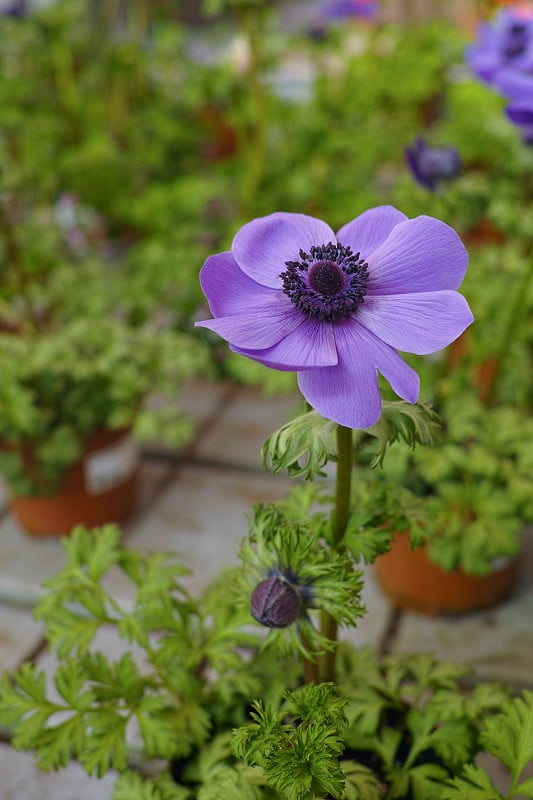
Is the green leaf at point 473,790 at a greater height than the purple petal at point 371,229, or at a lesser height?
lesser

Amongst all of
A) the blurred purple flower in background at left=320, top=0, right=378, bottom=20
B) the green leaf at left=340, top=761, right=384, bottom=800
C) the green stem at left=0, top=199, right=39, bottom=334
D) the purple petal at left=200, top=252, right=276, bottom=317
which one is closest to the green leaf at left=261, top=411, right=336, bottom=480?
the purple petal at left=200, top=252, right=276, bottom=317

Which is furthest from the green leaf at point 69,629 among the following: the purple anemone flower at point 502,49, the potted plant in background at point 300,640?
the purple anemone flower at point 502,49

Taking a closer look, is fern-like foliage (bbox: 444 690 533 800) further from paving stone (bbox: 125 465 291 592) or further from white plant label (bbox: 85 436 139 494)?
white plant label (bbox: 85 436 139 494)

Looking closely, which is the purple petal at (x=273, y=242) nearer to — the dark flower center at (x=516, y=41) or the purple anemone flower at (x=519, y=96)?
the purple anemone flower at (x=519, y=96)

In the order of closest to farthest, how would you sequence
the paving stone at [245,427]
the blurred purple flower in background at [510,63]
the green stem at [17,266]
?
the blurred purple flower in background at [510,63]
the green stem at [17,266]
the paving stone at [245,427]

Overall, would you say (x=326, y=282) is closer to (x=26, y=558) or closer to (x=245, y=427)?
(x=26, y=558)

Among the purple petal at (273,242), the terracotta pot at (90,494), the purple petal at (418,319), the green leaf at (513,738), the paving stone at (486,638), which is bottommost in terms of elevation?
the paving stone at (486,638)
